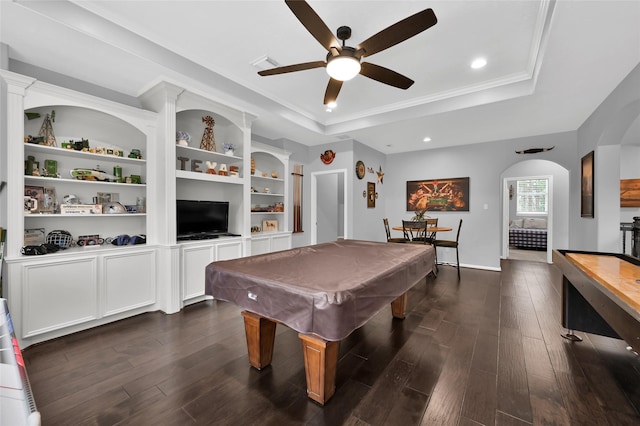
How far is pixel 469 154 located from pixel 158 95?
18.1ft

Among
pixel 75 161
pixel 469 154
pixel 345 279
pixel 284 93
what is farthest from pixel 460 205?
pixel 75 161

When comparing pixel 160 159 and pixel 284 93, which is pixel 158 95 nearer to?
pixel 160 159

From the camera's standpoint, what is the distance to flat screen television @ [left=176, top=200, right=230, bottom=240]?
340cm

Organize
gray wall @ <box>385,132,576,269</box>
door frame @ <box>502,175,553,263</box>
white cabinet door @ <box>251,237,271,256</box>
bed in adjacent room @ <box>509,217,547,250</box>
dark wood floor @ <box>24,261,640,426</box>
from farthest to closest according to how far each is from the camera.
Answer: bed in adjacent room @ <box>509,217,547,250</box>
door frame @ <box>502,175,553,263</box>
gray wall @ <box>385,132,576,269</box>
white cabinet door @ <box>251,237,271,256</box>
dark wood floor @ <box>24,261,640,426</box>

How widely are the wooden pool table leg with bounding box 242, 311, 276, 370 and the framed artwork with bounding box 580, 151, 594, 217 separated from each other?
4490mm

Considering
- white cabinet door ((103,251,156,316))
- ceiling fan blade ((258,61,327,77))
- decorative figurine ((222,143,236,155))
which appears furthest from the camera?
decorative figurine ((222,143,236,155))

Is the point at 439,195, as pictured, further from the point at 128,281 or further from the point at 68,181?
the point at 68,181

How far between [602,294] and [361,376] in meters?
1.49

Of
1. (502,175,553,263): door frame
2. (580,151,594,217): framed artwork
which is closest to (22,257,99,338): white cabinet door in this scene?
(580,151,594,217): framed artwork

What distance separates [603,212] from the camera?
3398 mm

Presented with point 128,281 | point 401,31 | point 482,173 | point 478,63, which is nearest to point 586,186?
point 482,173

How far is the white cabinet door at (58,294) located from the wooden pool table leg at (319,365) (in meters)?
2.39

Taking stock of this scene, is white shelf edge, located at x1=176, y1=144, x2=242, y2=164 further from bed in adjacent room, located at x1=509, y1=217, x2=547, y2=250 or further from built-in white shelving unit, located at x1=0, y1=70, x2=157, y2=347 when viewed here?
bed in adjacent room, located at x1=509, y1=217, x2=547, y2=250

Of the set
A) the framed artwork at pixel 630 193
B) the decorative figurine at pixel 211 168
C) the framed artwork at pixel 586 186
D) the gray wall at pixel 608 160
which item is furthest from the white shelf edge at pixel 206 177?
the framed artwork at pixel 630 193
